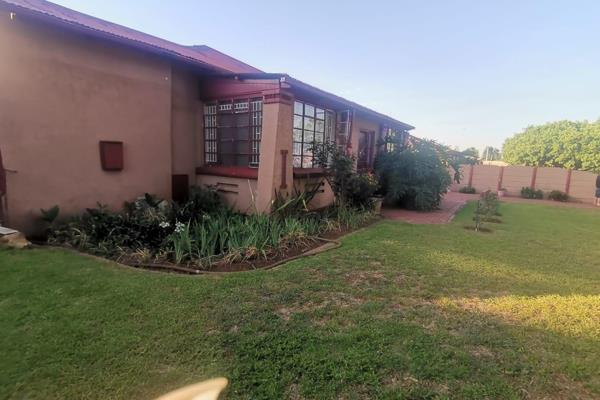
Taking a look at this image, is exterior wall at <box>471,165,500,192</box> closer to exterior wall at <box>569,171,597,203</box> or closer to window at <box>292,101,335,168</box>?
exterior wall at <box>569,171,597,203</box>

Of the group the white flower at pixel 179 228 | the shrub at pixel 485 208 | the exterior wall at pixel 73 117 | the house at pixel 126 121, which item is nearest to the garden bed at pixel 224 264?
the white flower at pixel 179 228

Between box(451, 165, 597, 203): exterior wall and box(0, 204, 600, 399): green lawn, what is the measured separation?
15.6m

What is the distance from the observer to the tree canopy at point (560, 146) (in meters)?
19.9

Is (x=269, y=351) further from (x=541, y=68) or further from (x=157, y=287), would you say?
(x=541, y=68)

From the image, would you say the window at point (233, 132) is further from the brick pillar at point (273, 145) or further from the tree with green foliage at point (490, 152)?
the tree with green foliage at point (490, 152)

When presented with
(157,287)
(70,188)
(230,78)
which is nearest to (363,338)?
(157,287)

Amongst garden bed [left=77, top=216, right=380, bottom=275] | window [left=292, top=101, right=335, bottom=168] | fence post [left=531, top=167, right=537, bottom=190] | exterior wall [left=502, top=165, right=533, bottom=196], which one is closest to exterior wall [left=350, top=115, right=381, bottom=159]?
window [left=292, top=101, right=335, bottom=168]

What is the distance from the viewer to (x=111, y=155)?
6.57 meters

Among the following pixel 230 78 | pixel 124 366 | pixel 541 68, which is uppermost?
pixel 541 68

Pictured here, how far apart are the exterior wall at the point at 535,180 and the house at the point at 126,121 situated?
13836 millimetres

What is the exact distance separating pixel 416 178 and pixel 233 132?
254 inches

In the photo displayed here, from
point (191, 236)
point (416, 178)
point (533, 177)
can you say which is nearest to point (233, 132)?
point (191, 236)

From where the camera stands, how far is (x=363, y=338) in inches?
112

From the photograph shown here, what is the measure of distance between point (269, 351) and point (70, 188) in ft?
18.6
